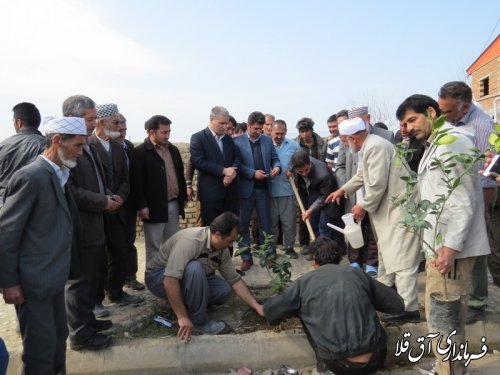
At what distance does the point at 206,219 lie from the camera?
4.86 meters

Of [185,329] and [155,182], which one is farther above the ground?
[155,182]

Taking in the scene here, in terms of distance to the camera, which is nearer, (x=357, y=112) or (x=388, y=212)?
(x=388, y=212)

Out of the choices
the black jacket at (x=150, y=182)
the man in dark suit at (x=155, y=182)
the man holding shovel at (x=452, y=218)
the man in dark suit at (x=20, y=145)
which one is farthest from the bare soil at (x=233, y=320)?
the man in dark suit at (x=20, y=145)

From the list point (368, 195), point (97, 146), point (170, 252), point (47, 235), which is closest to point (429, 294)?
point (368, 195)

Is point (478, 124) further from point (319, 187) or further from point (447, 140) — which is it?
point (319, 187)

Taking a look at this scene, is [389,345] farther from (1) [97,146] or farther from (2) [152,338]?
(1) [97,146]

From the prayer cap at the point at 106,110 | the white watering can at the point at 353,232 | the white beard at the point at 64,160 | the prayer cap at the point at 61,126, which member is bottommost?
the white watering can at the point at 353,232

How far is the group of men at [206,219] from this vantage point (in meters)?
2.42

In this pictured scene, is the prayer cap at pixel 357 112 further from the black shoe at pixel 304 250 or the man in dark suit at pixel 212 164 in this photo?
the black shoe at pixel 304 250

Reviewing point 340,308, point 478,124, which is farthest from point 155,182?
point 478,124

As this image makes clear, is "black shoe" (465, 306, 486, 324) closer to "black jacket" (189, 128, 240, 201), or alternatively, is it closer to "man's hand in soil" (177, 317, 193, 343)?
"man's hand in soil" (177, 317, 193, 343)

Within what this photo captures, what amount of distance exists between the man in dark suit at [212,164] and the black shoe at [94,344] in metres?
1.95

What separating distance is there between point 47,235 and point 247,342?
1.64 m

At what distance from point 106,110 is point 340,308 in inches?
109
